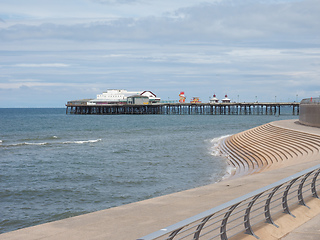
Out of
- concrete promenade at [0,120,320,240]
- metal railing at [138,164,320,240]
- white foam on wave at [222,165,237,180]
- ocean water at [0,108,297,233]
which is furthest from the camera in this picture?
white foam on wave at [222,165,237,180]

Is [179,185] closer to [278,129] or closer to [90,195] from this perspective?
[90,195]

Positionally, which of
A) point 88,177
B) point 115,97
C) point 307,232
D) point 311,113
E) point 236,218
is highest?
point 115,97

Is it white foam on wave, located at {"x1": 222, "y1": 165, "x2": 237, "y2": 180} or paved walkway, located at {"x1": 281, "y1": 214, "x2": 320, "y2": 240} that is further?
white foam on wave, located at {"x1": 222, "y1": 165, "x2": 237, "y2": 180}

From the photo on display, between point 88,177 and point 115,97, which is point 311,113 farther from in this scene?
point 115,97

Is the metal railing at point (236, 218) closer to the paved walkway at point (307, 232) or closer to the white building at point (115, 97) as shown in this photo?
the paved walkway at point (307, 232)

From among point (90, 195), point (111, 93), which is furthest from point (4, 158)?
Result: point (111, 93)

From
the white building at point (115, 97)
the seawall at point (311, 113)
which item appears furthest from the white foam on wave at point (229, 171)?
the white building at point (115, 97)

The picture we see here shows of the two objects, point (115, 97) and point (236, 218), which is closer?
point (236, 218)

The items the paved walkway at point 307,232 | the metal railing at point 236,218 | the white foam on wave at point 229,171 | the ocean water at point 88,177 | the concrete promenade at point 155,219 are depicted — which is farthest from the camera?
the white foam on wave at point 229,171

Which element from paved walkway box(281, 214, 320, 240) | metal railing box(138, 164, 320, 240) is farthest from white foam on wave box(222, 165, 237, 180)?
paved walkway box(281, 214, 320, 240)

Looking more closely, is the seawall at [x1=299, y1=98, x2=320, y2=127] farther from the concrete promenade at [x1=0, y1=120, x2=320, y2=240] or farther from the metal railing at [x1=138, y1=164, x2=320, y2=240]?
the metal railing at [x1=138, y1=164, x2=320, y2=240]

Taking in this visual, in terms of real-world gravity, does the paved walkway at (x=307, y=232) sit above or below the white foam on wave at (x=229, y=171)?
above

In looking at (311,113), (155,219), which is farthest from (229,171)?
(311,113)

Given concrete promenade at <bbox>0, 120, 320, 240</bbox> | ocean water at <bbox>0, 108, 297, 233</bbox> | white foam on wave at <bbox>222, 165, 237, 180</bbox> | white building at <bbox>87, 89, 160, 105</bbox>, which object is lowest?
ocean water at <bbox>0, 108, 297, 233</bbox>
